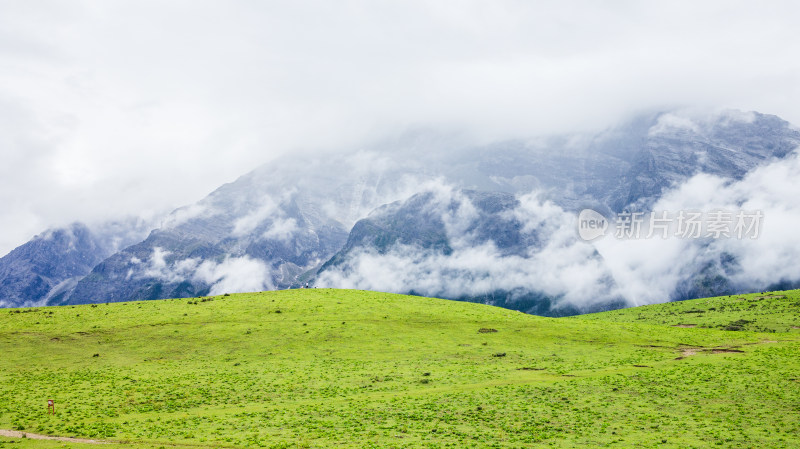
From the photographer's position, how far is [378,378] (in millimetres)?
65062

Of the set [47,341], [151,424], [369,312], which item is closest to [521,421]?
[151,424]

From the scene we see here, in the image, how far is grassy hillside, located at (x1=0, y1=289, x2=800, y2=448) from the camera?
45812mm

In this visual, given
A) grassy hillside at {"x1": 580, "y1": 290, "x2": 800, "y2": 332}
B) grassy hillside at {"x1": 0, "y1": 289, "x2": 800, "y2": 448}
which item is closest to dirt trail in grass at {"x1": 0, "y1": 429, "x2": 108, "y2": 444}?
grassy hillside at {"x1": 0, "y1": 289, "x2": 800, "y2": 448}

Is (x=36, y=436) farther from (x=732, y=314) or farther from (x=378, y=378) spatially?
(x=732, y=314)

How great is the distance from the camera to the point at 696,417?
48.2 meters

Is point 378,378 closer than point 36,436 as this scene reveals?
No

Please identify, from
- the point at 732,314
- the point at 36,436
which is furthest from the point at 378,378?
the point at 732,314

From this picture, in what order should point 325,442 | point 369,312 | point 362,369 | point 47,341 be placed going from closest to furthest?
point 325,442
point 362,369
point 47,341
point 369,312

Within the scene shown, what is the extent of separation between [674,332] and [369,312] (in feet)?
199

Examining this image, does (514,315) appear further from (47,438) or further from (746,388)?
(47,438)

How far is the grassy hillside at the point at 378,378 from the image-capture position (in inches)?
1804

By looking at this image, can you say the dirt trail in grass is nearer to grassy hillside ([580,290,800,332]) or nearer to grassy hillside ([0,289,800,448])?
grassy hillside ([0,289,800,448])

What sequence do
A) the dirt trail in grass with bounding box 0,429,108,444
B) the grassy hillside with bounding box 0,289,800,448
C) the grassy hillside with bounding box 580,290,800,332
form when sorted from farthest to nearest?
the grassy hillside with bounding box 580,290,800,332
the grassy hillside with bounding box 0,289,800,448
the dirt trail in grass with bounding box 0,429,108,444

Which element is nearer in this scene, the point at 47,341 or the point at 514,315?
the point at 47,341
